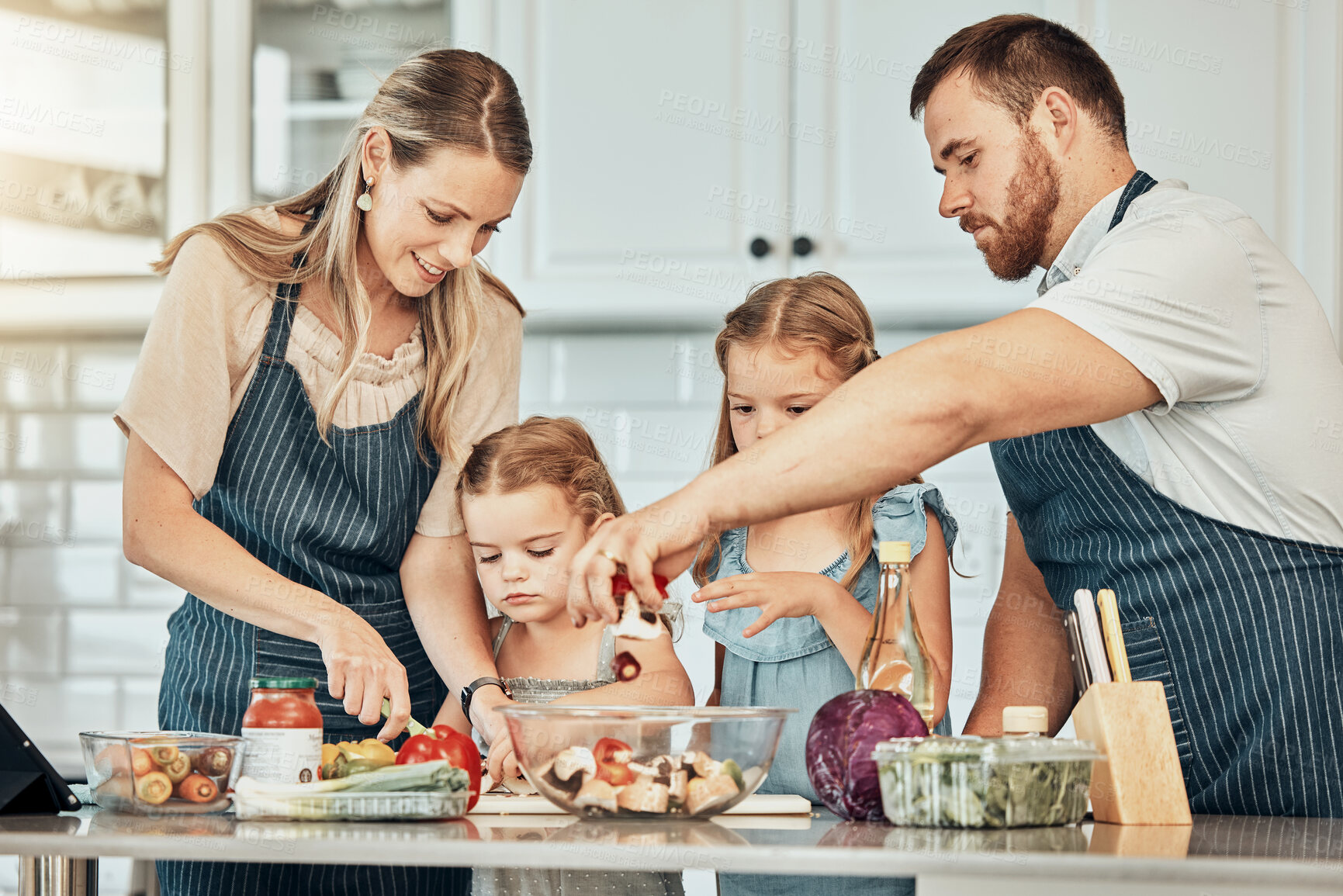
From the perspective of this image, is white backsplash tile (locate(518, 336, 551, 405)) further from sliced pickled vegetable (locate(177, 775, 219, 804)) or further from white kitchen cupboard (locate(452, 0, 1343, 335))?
sliced pickled vegetable (locate(177, 775, 219, 804))

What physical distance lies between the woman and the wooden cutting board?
1.05 feet

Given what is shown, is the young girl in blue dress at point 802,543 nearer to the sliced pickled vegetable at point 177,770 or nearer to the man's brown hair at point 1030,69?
the man's brown hair at point 1030,69

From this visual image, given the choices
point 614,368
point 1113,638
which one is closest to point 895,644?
point 1113,638

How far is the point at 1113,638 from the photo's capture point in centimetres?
109

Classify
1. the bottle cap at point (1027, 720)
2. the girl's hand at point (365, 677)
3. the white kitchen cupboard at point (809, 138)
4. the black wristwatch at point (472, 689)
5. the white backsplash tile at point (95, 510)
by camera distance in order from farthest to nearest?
1. the white backsplash tile at point (95, 510)
2. the white kitchen cupboard at point (809, 138)
3. the black wristwatch at point (472, 689)
4. the girl's hand at point (365, 677)
5. the bottle cap at point (1027, 720)

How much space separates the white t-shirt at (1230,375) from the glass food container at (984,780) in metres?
0.38

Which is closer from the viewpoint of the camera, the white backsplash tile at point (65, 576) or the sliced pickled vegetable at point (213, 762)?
the sliced pickled vegetable at point (213, 762)

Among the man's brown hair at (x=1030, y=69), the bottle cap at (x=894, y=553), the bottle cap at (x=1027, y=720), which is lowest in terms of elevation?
the bottle cap at (x=1027, y=720)

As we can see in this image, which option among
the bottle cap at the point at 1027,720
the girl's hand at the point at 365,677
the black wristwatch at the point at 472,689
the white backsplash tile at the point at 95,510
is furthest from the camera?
the white backsplash tile at the point at 95,510

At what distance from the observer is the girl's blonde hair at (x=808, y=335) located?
1.64 metres

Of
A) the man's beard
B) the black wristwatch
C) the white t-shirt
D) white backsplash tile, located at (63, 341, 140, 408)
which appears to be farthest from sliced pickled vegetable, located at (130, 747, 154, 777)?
white backsplash tile, located at (63, 341, 140, 408)

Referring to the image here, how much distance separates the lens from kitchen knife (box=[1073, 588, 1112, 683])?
1.08 meters

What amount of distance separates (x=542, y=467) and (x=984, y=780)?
89 cm

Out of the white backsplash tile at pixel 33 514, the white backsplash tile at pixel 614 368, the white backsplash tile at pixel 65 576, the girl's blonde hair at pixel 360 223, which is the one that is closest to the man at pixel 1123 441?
the girl's blonde hair at pixel 360 223
